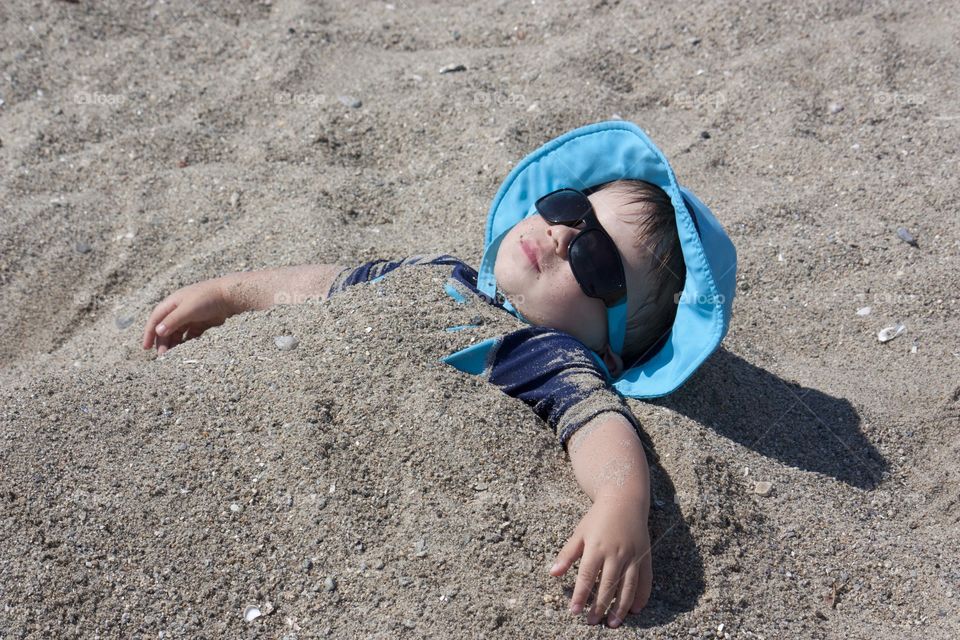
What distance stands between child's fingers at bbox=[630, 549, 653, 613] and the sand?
58 millimetres

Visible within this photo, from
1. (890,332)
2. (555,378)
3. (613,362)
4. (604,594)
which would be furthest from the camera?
(890,332)

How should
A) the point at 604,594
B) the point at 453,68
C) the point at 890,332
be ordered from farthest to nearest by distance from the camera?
the point at 453,68 → the point at 890,332 → the point at 604,594

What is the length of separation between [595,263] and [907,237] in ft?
5.28

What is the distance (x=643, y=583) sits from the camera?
6.77 ft

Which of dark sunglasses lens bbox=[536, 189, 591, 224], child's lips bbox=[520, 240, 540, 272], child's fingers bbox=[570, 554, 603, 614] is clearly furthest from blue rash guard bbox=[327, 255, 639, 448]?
child's fingers bbox=[570, 554, 603, 614]

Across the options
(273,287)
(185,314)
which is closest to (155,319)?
(185,314)

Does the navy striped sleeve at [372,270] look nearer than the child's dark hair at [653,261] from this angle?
No

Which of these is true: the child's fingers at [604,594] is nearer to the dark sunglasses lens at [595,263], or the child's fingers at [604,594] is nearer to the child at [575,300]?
the child at [575,300]

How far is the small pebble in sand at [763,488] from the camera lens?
2412mm

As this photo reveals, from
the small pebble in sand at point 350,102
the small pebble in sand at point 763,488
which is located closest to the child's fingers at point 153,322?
the small pebble in sand at point 350,102

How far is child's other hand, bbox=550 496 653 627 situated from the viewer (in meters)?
2.01

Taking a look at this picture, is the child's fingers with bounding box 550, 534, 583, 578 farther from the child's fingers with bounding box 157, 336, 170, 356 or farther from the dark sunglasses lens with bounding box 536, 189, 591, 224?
the child's fingers with bounding box 157, 336, 170, 356

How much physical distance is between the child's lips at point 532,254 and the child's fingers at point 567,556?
98 centimetres

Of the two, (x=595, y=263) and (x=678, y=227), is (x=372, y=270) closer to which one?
(x=595, y=263)
